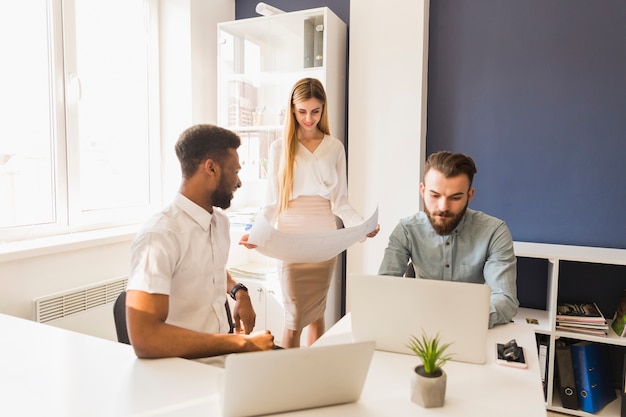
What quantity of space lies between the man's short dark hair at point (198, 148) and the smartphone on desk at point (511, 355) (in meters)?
1.06

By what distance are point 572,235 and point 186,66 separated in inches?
111

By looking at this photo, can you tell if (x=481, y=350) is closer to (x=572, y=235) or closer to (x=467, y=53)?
(x=572, y=235)

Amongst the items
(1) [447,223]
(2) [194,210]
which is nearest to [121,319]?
(2) [194,210]

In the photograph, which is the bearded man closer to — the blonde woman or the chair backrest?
the blonde woman

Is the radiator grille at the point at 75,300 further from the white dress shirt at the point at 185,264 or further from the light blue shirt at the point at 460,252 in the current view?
the light blue shirt at the point at 460,252

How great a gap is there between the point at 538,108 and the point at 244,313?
89.5 inches

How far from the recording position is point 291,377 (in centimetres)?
99

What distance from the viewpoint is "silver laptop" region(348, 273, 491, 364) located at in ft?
4.18

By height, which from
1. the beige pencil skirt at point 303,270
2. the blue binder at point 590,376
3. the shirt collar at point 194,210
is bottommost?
the blue binder at point 590,376

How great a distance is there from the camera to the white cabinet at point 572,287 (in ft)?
8.57

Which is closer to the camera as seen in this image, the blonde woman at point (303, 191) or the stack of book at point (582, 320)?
the blonde woman at point (303, 191)

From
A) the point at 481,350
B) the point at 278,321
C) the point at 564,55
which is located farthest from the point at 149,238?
the point at 564,55

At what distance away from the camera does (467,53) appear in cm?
316

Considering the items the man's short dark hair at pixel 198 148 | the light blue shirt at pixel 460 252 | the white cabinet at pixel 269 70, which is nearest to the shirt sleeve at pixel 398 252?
the light blue shirt at pixel 460 252
